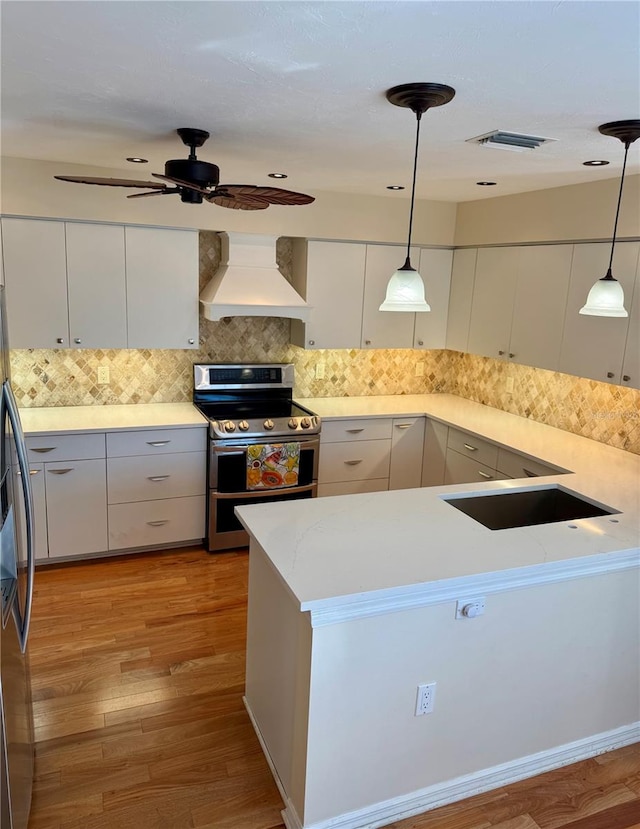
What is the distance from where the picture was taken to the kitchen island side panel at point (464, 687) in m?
1.91

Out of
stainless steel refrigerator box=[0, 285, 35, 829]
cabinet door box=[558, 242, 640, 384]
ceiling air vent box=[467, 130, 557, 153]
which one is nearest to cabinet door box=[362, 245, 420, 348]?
cabinet door box=[558, 242, 640, 384]

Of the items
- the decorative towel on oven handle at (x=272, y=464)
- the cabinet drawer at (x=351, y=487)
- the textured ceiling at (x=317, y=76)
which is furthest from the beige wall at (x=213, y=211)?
the cabinet drawer at (x=351, y=487)

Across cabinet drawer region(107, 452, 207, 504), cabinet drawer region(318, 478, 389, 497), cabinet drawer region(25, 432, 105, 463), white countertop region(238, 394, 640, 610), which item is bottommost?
cabinet drawer region(318, 478, 389, 497)

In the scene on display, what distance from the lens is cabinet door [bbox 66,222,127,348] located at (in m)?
3.64

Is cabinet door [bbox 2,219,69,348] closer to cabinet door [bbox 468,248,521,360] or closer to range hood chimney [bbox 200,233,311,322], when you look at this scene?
range hood chimney [bbox 200,233,311,322]

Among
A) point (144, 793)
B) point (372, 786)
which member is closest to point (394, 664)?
point (372, 786)

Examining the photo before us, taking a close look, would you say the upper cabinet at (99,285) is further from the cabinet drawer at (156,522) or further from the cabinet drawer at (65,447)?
the cabinet drawer at (156,522)

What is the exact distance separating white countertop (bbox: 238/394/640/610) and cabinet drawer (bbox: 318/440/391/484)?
1.61 meters

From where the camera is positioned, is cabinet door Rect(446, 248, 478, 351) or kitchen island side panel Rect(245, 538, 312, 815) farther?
cabinet door Rect(446, 248, 478, 351)

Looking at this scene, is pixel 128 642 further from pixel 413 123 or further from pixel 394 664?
pixel 413 123

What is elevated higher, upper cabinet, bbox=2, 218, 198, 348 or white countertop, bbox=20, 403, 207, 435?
upper cabinet, bbox=2, 218, 198, 348

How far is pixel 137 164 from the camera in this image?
10.9 feet

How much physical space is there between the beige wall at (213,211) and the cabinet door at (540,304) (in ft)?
2.93

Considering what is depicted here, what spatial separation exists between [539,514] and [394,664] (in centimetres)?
122
